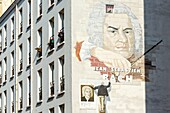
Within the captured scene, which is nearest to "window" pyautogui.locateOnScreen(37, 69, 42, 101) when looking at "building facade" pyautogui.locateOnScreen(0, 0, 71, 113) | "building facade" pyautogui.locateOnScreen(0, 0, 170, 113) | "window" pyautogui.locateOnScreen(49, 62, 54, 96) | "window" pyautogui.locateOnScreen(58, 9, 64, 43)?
"building facade" pyautogui.locateOnScreen(0, 0, 71, 113)

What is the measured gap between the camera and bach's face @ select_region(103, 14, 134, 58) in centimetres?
4366

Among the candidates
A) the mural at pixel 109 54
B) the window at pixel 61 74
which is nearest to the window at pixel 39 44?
the window at pixel 61 74

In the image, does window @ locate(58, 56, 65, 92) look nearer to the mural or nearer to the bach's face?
the mural

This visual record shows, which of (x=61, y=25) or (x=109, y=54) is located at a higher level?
(x=61, y=25)

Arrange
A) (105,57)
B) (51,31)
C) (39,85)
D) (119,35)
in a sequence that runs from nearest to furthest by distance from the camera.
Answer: (105,57) → (119,35) → (51,31) → (39,85)

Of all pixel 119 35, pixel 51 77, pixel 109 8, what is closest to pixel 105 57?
pixel 119 35

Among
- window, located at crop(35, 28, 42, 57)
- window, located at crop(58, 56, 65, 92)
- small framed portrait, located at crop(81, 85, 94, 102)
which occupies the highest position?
window, located at crop(35, 28, 42, 57)

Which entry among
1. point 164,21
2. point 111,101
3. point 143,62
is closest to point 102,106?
point 111,101

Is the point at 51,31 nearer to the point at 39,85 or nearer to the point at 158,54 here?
the point at 39,85

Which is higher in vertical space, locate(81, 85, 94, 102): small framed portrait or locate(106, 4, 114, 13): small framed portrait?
locate(106, 4, 114, 13): small framed portrait

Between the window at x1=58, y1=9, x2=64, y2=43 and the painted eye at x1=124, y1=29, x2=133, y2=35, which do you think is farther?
the window at x1=58, y1=9, x2=64, y2=43

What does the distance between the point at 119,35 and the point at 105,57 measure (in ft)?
6.40

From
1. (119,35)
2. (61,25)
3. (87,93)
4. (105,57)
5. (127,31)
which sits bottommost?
(87,93)

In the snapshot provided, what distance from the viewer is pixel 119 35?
44031 mm
